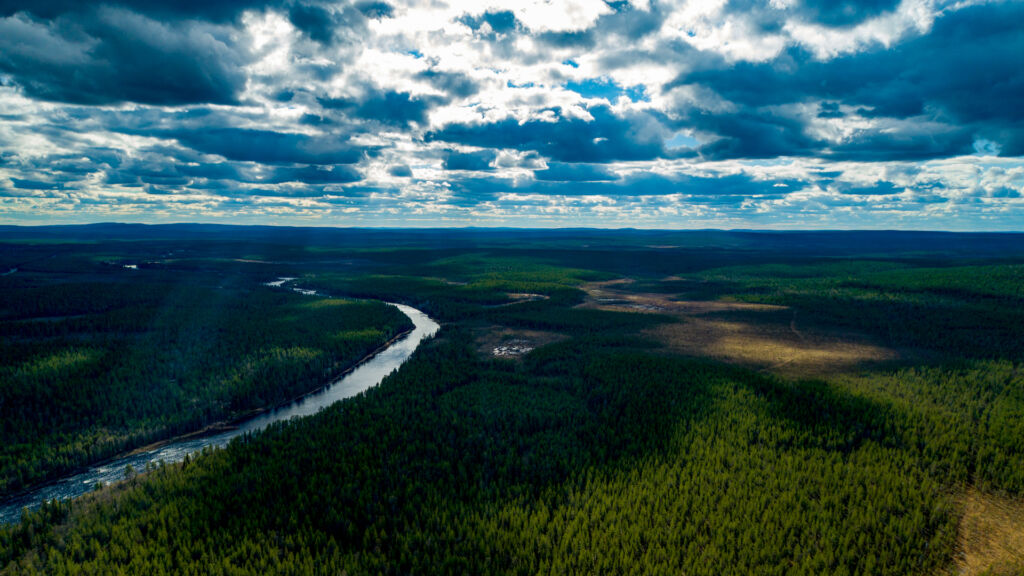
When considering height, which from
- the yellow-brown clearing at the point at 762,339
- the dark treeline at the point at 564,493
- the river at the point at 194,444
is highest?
the yellow-brown clearing at the point at 762,339

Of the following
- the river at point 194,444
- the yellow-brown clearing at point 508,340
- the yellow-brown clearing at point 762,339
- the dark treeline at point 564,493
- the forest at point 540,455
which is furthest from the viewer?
the yellow-brown clearing at point 508,340

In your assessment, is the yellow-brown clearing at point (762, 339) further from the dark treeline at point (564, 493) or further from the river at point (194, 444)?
the river at point (194, 444)

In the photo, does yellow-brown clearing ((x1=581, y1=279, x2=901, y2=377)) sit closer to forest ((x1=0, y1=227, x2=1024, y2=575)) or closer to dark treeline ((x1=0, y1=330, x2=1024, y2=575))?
forest ((x1=0, y1=227, x2=1024, y2=575))

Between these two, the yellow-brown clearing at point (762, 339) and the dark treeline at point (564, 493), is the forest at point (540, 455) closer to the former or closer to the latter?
the dark treeline at point (564, 493)

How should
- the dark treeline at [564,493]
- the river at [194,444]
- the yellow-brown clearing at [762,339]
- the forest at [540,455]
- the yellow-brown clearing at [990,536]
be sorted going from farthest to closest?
the yellow-brown clearing at [762,339], the river at [194,444], the forest at [540,455], the dark treeline at [564,493], the yellow-brown clearing at [990,536]

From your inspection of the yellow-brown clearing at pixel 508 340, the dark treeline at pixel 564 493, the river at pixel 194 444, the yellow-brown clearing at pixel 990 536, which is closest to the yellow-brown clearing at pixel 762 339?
the dark treeline at pixel 564 493

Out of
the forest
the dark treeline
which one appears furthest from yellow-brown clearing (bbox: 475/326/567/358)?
the dark treeline

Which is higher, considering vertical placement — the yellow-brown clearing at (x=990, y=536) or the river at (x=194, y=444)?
the yellow-brown clearing at (x=990, y=536)

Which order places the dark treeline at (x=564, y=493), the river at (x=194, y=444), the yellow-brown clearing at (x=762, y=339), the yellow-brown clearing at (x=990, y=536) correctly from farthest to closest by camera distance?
the yellow-brown clearing at (x=762, y=339), the river at (x=194, y=444), the dark treeline at (x=564, y=493), the yellow-brown clearing at (x=990, y=536)

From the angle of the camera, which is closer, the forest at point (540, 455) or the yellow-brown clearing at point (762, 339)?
the forest at point (540, 455)

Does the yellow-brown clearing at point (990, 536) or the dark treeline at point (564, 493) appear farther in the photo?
the dark treeline at point (564, 493)
